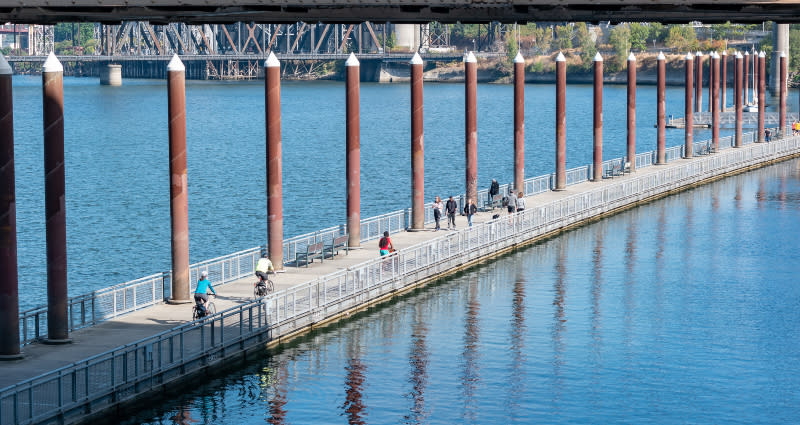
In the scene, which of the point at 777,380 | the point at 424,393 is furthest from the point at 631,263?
the point at 424,393

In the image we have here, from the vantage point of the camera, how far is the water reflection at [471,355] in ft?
112

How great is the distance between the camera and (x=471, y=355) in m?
39.3

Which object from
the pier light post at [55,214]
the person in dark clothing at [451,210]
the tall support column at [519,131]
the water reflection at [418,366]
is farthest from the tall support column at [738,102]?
the pier light post at [55,214]

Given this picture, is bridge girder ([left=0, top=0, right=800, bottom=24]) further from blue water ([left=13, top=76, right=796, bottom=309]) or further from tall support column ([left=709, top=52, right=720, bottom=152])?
tall support column ([left=709, top=52, right=720, bottom=152])

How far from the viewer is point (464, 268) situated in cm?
5294

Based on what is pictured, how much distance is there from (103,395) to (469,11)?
13.4 meters

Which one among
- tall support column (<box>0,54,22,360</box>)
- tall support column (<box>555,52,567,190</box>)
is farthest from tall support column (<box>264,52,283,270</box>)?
tall support column (<box>555,52,567,190</box>)

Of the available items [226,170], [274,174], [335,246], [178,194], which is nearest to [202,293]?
[178,194]

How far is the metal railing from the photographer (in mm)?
29875

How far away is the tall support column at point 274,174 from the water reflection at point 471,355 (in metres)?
6.92

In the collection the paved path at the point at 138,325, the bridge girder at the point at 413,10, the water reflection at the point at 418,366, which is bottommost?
the water reflection at the point at 418,366

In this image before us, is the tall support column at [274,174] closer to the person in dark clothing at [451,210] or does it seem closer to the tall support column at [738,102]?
the person in dark clothing at [451,210]

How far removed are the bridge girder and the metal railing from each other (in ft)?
26.7

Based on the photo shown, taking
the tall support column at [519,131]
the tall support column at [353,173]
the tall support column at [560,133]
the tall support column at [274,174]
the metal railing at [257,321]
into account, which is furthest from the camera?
the tall support column at [560,133]
